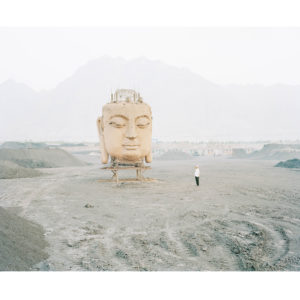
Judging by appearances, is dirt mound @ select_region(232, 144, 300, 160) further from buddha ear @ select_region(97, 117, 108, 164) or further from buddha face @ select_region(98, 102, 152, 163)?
buddha ear @ select_region(97, 117, 108, 164)

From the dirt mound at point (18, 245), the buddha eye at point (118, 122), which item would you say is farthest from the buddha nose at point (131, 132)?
the dirt mound at point (18, 245)

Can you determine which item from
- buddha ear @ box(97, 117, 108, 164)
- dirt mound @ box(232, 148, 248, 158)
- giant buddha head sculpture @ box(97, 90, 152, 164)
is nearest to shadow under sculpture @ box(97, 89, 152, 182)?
giant buddha head sculpture @ box(97, 90, 152, 164)

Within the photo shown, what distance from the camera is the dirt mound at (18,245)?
3.57 metres

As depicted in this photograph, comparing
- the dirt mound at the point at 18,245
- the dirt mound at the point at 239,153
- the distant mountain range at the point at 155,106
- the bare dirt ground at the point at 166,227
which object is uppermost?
the distant mountain range at the point at 155,106

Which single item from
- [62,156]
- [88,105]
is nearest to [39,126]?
[88,105]

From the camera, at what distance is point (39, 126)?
53.8 m

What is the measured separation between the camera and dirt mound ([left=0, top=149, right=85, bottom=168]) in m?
17.2

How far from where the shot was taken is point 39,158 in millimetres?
18656

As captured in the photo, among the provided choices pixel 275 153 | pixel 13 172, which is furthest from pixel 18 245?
pixel 275 153

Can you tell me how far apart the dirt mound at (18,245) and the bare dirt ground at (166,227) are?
0.14m

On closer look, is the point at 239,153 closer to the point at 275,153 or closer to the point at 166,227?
the point at 275,153

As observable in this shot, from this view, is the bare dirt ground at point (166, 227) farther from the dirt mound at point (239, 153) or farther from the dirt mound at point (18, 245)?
the dirt mound at point (239, 153)

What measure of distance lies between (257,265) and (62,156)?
18.3 metres

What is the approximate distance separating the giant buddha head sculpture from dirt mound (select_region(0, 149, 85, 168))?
10111 millimetres
